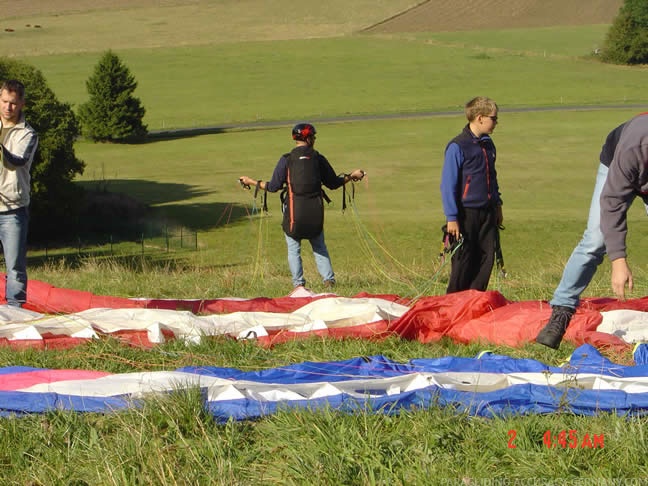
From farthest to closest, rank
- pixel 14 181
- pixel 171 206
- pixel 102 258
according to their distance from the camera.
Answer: pixel 171 206 < pixel 102 258 < pixel 14 181

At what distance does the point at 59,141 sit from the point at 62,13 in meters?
80.4

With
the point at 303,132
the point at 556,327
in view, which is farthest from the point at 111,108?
the point at 556,327

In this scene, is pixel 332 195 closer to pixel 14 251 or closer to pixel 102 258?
pixel 102 258

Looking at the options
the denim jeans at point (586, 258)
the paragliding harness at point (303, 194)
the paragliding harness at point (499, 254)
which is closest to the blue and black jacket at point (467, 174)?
the paragliding harness at point (499, 254)

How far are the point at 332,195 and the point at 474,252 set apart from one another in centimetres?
2415

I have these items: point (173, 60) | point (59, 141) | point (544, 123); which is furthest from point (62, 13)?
point (59, 141)

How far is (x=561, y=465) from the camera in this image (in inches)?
133

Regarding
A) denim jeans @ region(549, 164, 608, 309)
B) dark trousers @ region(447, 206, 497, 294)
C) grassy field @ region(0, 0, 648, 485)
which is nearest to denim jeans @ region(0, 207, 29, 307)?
grassy field @ region(0, 0, 648, 485)

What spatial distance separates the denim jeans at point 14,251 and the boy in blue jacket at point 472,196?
3392 mm

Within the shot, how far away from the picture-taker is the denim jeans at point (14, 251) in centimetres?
675

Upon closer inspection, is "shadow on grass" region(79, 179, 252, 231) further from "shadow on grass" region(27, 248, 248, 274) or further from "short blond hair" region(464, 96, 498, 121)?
"short blond hair" region(464, 96, 498, 121)

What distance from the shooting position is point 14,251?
6766 millimetres

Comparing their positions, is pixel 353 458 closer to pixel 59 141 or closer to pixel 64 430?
pixel 64 430

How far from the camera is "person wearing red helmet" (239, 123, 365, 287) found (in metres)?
8.44
